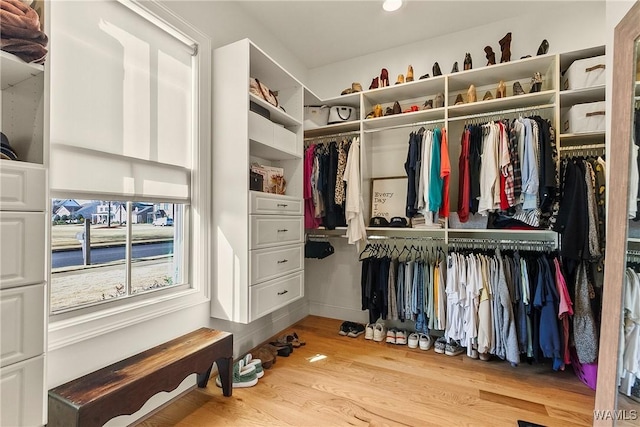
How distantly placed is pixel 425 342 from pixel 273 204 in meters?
1.83

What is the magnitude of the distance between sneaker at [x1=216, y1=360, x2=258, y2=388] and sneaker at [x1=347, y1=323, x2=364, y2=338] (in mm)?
1083

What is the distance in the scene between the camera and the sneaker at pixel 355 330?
2760mm

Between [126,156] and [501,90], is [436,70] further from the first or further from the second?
[126,156]

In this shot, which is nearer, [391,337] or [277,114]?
[277,114]

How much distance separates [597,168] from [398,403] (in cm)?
211

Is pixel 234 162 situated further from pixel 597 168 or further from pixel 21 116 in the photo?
pixel 597 168

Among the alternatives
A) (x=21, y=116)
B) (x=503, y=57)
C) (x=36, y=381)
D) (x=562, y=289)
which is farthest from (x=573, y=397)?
(x=21, y=116)

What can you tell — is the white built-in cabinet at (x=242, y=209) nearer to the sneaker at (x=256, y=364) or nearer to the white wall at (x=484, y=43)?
the sneaker at (x=256, y=364)

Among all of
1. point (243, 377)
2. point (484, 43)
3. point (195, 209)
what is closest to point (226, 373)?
point (243, 377)

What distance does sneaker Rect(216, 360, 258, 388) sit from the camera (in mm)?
1934

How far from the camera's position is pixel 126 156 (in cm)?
161

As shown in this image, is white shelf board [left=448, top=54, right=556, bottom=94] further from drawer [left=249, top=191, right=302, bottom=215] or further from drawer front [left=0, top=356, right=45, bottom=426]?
drawer front [left=0, top=356, right=45, bottom=426]

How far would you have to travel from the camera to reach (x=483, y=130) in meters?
2.30

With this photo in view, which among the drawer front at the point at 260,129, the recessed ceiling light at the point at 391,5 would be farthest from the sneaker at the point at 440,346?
the recessed ceiling light at the point at 391,5
